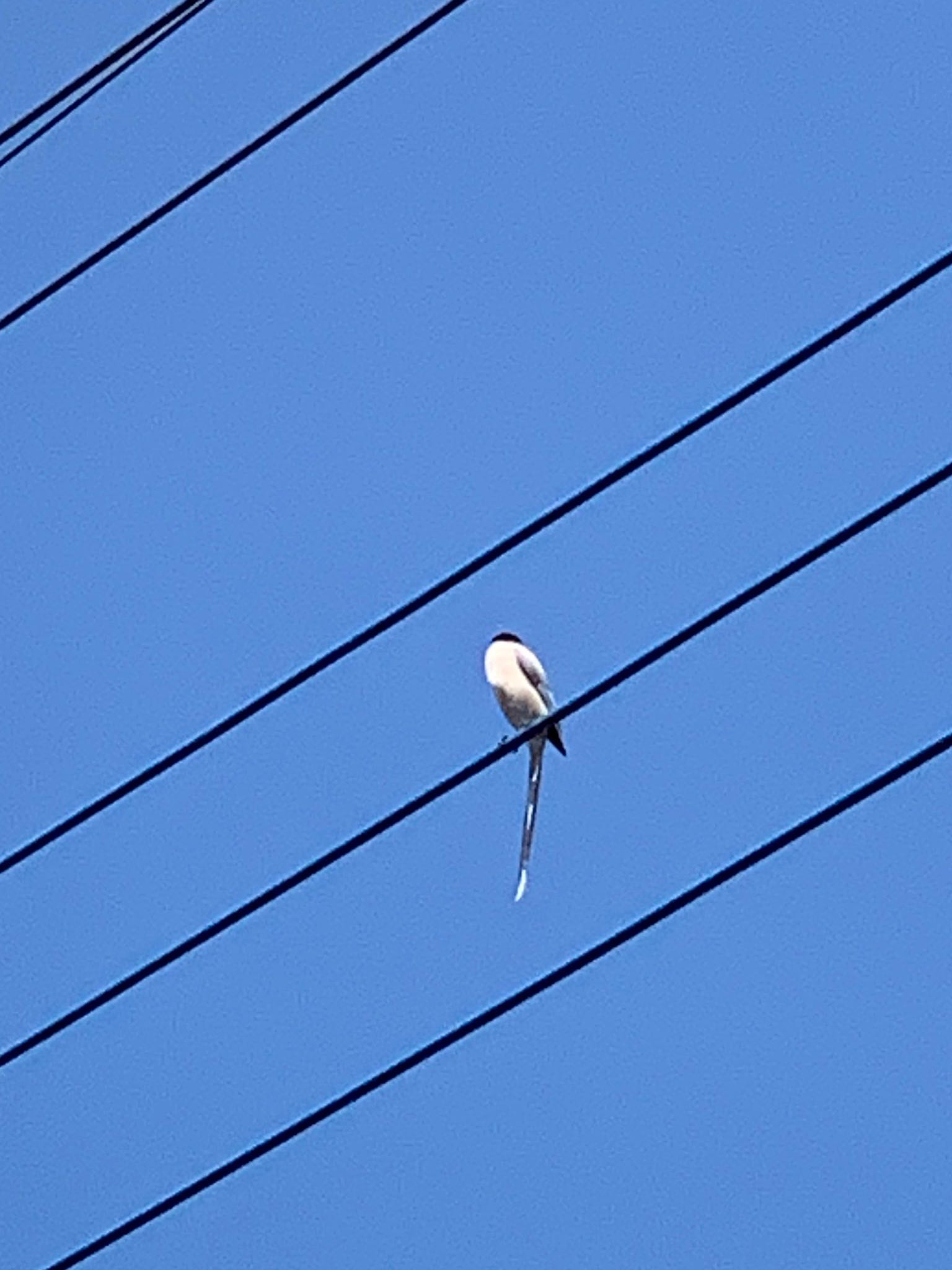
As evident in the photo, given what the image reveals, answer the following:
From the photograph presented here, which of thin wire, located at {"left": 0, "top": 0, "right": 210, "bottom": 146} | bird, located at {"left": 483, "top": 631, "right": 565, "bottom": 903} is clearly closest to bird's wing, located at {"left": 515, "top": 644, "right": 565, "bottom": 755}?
bird, located at {"left": 483, "top": 631, "right": 565, "bottom": 903}

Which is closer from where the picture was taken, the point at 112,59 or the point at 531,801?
the point at 112,59

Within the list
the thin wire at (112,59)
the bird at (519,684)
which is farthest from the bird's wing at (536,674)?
the thin wire at (112,59)

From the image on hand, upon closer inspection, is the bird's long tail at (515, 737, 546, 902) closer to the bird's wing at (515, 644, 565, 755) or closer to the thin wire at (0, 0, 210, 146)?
the bird's wing at (515, 644, 565, 755)

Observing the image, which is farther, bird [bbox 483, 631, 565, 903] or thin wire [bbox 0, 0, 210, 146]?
bird [bbox 483, 631, 565, 903]

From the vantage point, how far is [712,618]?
6.26 meters

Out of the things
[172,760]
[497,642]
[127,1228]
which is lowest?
[497,642]

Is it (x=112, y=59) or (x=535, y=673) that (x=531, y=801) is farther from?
(x=112, y=59)

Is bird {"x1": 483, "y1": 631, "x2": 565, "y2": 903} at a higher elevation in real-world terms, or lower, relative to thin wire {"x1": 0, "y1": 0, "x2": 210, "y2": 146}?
lower

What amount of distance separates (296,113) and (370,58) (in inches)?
7.1

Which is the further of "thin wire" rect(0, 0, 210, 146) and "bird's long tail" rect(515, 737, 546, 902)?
"bird's long tail" rect(515, 737, 546, 902)

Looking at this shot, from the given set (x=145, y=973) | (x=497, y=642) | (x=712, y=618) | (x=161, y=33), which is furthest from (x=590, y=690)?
(x=497, y=642)

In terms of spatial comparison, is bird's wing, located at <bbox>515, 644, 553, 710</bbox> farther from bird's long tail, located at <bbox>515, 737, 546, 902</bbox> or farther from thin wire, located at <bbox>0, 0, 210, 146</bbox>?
thin wire, located at <bbox>0, 0, 210, 146</bbox>

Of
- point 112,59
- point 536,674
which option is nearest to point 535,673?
point 536,674

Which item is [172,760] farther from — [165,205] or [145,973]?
[165,205]
